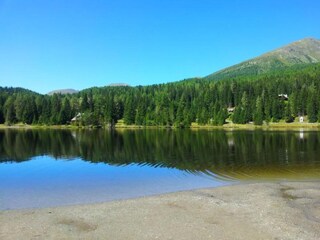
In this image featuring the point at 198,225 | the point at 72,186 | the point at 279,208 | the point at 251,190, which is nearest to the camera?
the point at 198,225

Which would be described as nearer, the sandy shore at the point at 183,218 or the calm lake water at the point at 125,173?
the sandy shore at the point at 183,218

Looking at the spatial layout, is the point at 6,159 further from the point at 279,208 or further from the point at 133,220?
the point at 279,208

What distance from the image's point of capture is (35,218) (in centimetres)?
2627

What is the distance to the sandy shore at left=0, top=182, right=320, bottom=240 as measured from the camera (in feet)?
72.6

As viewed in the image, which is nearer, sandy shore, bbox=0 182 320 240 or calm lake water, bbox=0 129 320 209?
sandy shore, bbox=0 182 320 240

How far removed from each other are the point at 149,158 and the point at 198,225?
146 ft

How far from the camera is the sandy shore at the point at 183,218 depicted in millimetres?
22141

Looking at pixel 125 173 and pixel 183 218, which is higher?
pixel 183 218

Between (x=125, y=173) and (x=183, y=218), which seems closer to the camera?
(x=183, y=218)

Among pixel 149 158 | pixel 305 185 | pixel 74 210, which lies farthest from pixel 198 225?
pixel 149 158

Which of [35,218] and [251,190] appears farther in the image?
[251,190]

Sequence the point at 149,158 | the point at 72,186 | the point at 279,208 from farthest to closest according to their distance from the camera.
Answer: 1. the point at 149,158
2. the point at 72,186
3. the point at 279,208

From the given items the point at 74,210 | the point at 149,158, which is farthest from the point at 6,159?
the point at 74,210

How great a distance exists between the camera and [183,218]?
25.7 metres
